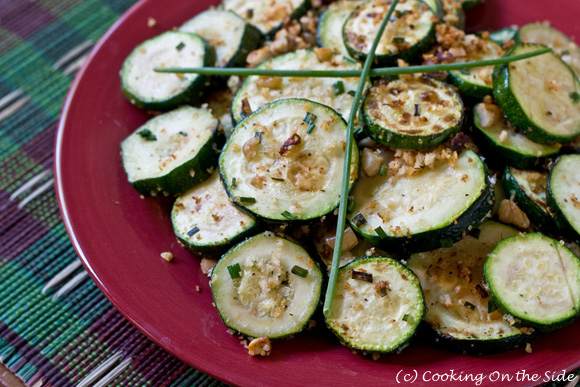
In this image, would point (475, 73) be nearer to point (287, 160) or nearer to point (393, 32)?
point (393, 32)

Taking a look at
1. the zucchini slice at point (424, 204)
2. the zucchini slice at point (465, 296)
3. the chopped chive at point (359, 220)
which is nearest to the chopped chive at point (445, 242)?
the zucchini slice at point (424, 204)

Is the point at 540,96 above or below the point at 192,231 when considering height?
below

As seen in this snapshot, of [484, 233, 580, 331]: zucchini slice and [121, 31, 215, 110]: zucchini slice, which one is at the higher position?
[121, 31, 215, 110]: zucchini slice

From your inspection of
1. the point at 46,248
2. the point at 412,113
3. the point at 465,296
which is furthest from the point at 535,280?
the point at 46,248

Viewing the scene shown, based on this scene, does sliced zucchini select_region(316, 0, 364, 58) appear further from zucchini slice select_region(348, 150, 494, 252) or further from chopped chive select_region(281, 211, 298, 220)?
chopped chive select_region(281, 211, 298, 220)

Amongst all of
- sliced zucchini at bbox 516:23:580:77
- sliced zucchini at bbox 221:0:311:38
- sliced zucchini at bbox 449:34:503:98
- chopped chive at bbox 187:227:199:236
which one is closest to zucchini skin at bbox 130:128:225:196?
chopped chive at bbox 187:227:199:236
